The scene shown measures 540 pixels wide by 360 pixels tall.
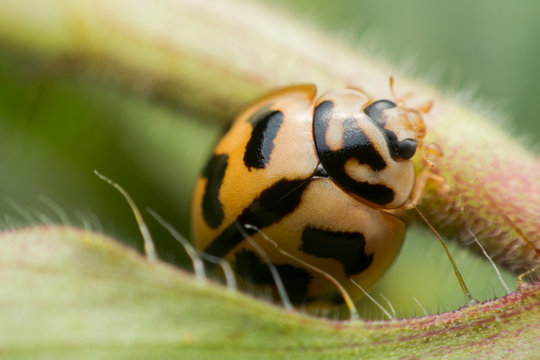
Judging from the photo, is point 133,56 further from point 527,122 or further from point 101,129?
point 527,122

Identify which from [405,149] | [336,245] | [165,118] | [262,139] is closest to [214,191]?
[262,139]

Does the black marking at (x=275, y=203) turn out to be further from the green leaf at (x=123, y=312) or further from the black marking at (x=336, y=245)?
the green leaf at (x=123, y=312)

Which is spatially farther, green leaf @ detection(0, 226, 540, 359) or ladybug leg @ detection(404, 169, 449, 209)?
ladybug leg @ detection(404, 169, 449, 209)

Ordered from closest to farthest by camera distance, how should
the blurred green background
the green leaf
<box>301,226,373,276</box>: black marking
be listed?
the green leaf → <box>301,226,373,276</box>: black marking → the blurred green background

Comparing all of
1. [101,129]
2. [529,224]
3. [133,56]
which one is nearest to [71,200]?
[101,129]

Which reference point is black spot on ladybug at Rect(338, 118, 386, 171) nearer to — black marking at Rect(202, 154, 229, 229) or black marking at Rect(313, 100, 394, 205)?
black marking at Rect(313, 100, 394, 205)

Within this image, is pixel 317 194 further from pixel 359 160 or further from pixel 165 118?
pixel 165 118

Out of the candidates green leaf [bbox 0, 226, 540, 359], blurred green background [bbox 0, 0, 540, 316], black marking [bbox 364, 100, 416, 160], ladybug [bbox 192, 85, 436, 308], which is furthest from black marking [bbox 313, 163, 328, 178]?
blurred green background [bbox 0, 0, 540, 316]
